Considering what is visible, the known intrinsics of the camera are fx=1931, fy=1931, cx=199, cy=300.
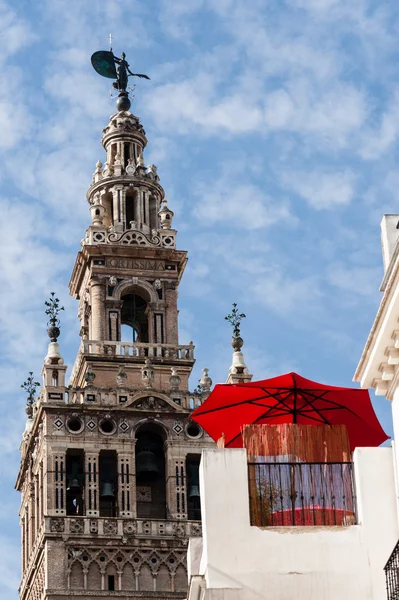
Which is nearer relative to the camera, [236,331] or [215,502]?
[215,502]

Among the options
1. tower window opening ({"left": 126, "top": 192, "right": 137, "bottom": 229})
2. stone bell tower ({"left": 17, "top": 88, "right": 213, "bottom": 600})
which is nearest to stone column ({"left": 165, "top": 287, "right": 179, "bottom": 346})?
stone bell tower ({"left": 17, "top": 88, "right": 213, "bottom": 600})

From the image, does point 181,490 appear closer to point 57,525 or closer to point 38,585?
point 57,525

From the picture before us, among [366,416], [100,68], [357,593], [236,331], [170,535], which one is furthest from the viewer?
[100,68]

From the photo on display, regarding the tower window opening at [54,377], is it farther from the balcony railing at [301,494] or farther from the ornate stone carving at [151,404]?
the balcony railing at [301,494]

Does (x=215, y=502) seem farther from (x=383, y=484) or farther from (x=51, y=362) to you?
(x=51, y=362)

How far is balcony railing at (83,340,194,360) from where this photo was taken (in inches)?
3255

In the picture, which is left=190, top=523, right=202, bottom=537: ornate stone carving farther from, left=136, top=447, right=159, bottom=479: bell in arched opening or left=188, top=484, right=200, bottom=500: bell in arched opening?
left=136, top=447, right=159, bottom=479: bell in arched opening

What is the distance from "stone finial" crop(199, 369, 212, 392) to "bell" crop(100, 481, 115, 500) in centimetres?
609

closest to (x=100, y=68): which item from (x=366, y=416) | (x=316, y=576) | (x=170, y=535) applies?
(x=170, y=535)

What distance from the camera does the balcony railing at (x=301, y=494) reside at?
33.2 metres

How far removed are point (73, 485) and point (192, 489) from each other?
490 centimetres

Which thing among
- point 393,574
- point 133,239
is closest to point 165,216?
point 133,239

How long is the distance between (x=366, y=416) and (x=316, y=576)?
6.20 metres

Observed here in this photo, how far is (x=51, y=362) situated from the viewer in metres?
81.8
